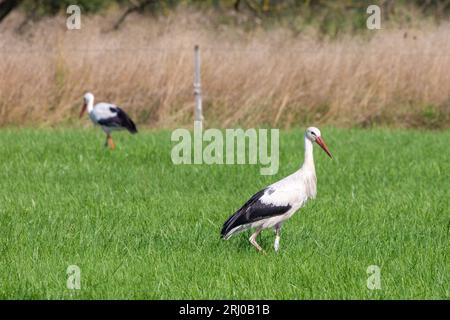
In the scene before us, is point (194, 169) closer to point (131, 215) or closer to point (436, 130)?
point (131, 215)

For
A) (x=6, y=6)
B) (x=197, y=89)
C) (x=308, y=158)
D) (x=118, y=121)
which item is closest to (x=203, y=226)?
(x=308, y=158)

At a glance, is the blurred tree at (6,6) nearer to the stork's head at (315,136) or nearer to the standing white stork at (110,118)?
the standing white stork at (110,118)

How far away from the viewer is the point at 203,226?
354 inches

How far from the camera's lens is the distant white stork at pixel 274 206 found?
25.6 feet

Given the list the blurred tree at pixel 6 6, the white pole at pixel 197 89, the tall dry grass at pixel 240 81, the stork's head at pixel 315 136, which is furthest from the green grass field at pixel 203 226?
the blurred tree at pixel 6 6

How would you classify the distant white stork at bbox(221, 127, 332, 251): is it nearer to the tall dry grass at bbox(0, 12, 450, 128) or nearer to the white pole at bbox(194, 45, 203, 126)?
the white pole at bbox(194, 45, 203, 126)

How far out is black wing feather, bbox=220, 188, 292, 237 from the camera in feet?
25.4

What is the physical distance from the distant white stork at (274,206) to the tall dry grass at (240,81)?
10561 mm

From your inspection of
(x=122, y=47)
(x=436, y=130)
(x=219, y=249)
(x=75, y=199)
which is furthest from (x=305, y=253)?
(x=122, y=47)

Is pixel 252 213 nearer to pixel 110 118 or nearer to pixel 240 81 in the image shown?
pixel 110 118

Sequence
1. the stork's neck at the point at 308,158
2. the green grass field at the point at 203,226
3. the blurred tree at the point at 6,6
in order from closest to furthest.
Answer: the green grass field at the point at 203,226 → the stork's neck at the point at 308,158 → the blurred tree at the point at 6,6

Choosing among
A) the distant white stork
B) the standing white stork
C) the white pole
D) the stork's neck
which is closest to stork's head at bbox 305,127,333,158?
the stork's neck

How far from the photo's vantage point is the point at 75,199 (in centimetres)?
1052
